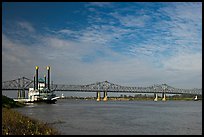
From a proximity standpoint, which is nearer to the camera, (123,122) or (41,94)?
(123,122)

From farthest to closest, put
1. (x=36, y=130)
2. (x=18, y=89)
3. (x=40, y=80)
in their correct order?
1. (x=18, y=89)
2. (x=40, y=80)
3. (x=36, y=130)

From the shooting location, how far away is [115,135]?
22016 millimetres

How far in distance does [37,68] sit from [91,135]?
119m

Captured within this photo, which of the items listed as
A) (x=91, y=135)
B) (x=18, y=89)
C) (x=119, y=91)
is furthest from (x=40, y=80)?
(x=91, y=135)

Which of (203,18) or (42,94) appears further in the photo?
(42,94)

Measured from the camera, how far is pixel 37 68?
136m

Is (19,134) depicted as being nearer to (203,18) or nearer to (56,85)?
(203,18)

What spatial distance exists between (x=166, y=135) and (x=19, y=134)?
1157cm

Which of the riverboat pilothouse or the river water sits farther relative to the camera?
the riverboat pilothouse

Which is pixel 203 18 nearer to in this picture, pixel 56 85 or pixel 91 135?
pixel 91 135

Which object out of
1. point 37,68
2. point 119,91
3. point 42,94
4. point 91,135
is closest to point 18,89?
point 37,68

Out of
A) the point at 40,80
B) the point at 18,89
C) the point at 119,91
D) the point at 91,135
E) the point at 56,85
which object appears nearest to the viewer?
the point at 91,135

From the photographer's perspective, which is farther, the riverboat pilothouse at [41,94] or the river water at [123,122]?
the riverboat pilothouse at [41,94]

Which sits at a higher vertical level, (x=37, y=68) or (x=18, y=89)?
(x=37, y=68)
